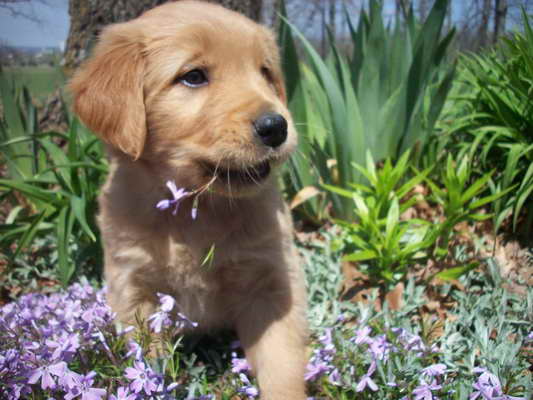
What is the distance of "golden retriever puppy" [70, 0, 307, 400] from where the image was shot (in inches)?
58.3

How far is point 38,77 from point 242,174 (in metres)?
2.33

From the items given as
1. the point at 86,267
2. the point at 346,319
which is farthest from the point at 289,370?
the point at 86,267

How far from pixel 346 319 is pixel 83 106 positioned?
1441 mm

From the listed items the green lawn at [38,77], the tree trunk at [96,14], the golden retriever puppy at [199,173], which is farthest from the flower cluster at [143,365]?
the tree trunk at [96,14]

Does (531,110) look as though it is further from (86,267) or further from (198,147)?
(86,267)

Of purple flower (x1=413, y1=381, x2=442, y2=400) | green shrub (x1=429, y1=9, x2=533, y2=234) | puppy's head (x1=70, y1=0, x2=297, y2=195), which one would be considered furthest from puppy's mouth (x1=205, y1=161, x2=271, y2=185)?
green shrub (x1=429, y1=9, x2=533, y2=234)

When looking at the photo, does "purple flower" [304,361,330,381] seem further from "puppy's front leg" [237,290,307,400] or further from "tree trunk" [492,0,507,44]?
"tree trunk" [492,0,507,44]

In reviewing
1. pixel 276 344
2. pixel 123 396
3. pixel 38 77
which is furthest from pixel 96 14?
pixel 123 396

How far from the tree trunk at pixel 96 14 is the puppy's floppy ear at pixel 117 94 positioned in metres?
1.58

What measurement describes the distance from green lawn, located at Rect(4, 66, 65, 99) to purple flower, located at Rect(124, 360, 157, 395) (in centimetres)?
227

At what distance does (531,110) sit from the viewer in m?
2.26

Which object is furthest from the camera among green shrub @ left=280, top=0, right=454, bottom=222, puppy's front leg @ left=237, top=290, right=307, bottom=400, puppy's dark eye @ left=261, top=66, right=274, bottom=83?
green shrub @ left=280, top=0, right=454, bottom=222

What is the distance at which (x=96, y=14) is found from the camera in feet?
10.4

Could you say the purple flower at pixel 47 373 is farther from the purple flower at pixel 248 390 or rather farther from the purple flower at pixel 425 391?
the purple flower at pixel 425 391
